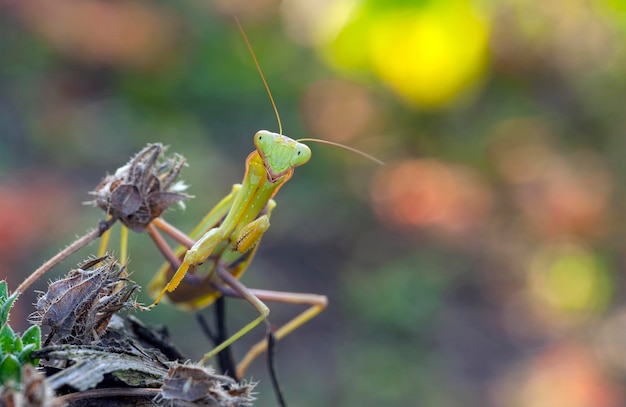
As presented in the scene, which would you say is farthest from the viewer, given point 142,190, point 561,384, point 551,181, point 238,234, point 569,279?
point 551,181

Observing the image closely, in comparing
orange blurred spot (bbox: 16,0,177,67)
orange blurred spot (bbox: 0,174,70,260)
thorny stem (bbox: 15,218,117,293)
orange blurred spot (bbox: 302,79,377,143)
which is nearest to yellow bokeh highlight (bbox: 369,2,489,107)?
orange blurred spot (bbox: 302,79,377,143)

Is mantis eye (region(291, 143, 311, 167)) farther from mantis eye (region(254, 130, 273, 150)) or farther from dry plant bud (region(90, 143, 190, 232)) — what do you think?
dry plant bud (region(90, 143, 190, 232))

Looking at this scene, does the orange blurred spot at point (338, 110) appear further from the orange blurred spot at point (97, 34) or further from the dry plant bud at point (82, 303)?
the dry plant bud at point (82, 303)

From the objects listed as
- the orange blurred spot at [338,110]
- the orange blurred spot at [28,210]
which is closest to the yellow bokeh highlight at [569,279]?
the orange blurred spot at [338,110]

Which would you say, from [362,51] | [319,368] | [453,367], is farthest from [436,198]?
[362,51]

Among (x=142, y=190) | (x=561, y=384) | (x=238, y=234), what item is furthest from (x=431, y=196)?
(x=142, y=190)

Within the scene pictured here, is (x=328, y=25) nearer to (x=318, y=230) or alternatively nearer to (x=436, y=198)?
(x=318, y=230)

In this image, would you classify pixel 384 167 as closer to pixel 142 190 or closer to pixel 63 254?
pixel 142 190
